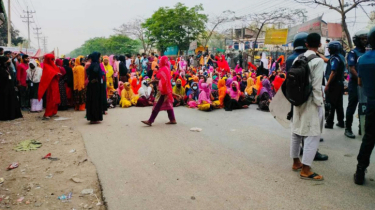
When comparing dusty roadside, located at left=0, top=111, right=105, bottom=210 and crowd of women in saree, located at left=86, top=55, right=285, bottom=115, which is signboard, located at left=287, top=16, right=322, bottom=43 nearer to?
crowd of women in saree, located at left=86, top=55, right=285, bottom=115

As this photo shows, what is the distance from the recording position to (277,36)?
21516mm

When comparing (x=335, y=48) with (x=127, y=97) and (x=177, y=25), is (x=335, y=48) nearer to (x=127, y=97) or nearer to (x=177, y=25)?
(x=127, y=97)

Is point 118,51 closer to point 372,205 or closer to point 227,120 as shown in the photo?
point 227,120

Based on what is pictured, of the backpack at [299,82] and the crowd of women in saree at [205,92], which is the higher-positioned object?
the backpack at [299,82]

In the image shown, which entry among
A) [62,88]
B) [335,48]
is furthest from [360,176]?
[62,88]

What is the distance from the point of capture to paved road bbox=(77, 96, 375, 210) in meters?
3.09

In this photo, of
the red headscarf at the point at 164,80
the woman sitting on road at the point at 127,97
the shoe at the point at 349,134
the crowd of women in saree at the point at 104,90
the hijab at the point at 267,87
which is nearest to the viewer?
the shoe at the point at 349,134

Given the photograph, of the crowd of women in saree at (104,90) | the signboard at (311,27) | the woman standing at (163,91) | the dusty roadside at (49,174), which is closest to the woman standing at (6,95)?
the crowd of women in saree at (104,90)

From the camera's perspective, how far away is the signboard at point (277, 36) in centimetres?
→ 2134

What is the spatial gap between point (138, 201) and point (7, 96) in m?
6.06

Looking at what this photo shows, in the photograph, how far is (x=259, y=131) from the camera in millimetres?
Result: 6215

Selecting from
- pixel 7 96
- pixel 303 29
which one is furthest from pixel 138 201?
pixel 303 29

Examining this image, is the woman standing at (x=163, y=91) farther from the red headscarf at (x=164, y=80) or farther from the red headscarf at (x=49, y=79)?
the red headscarf at (x=49, y=79)

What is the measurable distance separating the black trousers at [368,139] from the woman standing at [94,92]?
552 centimetres
